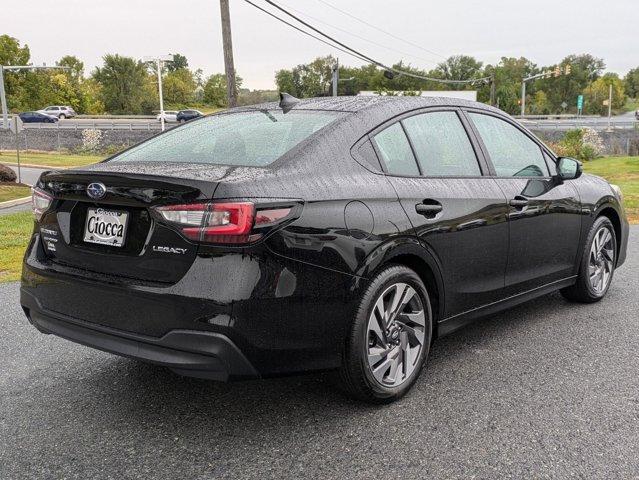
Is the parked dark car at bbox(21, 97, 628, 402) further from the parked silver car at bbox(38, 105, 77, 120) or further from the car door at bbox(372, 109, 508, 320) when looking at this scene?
the parked silver car at bbox(38, 105, 77, 120)

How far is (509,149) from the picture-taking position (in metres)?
4.48

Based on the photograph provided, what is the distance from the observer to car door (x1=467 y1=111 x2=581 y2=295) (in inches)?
166

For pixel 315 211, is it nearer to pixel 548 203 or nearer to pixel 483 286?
pixel 483 286

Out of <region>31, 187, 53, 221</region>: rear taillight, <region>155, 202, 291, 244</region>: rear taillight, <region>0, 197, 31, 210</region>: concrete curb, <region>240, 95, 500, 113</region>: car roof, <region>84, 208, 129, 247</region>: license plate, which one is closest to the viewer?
<region>155, 202, 291, 244</region>: rear taillight

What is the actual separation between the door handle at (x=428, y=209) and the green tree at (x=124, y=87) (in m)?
89.3

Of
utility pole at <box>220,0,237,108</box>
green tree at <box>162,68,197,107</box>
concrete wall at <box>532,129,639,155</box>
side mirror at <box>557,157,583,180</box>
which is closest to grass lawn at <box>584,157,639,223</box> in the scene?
concrete wall at <box>532,129,639,155</box>

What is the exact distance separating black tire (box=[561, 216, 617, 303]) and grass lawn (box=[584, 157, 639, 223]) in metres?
6.35

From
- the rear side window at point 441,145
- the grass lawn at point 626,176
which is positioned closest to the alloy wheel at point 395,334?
the rear side window at point 441,145

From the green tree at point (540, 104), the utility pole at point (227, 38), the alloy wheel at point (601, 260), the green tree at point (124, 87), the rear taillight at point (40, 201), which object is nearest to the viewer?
the rear taillight at point (40, 201)

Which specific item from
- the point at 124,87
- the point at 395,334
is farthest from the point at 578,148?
the point at 124,87

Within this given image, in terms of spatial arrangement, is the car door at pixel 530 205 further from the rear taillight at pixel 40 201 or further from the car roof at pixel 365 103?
the rear taillight at pixel 40 201

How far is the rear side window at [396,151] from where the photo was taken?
11.4 feet

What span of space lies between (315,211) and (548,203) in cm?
225

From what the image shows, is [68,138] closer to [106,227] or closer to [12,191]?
[12,191]
